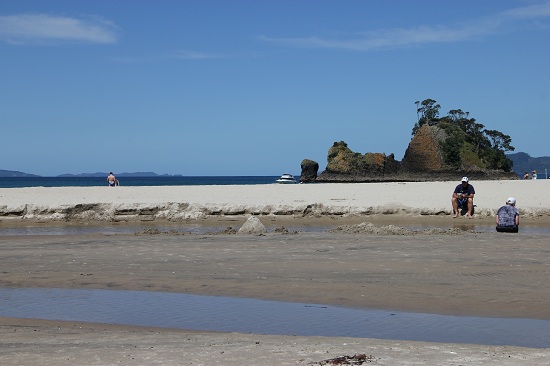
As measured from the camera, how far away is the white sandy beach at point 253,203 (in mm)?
22297

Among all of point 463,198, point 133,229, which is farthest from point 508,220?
point 133,229

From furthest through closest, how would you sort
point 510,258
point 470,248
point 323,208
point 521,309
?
point 323,208 → point 470,248 → point 510,258 → point 521,309

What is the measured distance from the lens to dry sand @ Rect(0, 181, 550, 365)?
18.3ft

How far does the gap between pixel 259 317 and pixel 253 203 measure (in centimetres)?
1582

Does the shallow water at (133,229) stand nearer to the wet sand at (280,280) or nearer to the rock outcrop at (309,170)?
the wet sand at (280,280)

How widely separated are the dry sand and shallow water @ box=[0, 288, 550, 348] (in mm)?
384

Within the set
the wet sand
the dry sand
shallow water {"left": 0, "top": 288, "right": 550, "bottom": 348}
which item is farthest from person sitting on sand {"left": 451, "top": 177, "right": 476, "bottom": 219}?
shallow water {"left": 0, "top": 288, "right": 550, "bottom": 348}

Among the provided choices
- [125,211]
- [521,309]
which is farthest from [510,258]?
[125,211]

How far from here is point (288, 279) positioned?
9977 millimetres

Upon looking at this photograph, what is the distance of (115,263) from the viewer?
11.7m

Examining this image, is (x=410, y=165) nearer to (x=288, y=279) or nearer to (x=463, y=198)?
(x=463, y=198)

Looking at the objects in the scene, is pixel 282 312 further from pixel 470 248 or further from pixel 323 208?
pixel 323 208

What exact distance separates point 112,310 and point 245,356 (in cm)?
324

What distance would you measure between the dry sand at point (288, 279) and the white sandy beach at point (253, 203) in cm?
56
